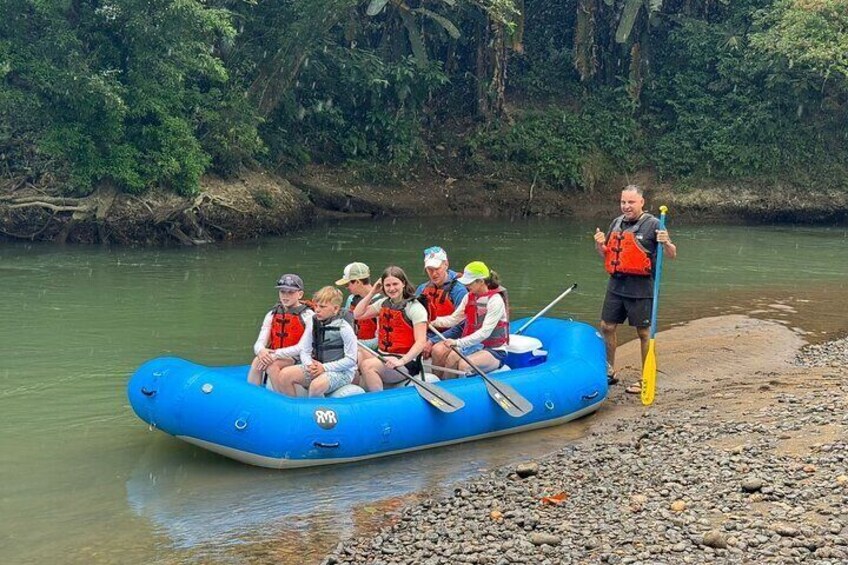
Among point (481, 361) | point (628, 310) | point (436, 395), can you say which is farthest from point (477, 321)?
point (628, 310)

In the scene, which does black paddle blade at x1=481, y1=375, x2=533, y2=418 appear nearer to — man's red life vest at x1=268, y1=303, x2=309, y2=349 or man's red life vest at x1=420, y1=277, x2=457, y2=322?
man's red life vest at x1=420, y1=277, x2=457, y2=322

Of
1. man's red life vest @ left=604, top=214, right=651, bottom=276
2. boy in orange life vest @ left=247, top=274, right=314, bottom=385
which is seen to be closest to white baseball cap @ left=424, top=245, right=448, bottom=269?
boy in orange life vest @ left=247, top=274, right=314, bottom=385

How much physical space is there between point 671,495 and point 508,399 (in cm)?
179

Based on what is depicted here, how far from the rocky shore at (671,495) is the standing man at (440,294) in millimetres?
1287

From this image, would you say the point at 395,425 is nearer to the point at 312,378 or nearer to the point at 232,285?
the point at 312,378

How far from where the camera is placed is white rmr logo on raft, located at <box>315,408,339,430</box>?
5.96 meters

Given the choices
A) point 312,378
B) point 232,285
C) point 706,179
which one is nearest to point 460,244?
point 232,285

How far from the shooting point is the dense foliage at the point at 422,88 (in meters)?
14.9

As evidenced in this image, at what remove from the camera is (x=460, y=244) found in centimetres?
1688

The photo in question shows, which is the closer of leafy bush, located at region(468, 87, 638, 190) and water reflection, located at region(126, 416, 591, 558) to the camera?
water reflection, located at region(126, 416, 591, 558)

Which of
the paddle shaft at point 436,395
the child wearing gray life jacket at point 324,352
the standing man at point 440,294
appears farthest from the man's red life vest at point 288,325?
the standing man at point 440,294

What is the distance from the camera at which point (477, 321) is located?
22.9ft

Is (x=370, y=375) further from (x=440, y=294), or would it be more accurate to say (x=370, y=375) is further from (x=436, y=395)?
(x=440, y=294)

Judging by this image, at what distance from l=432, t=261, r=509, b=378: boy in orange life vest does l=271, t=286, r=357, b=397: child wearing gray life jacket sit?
2.87ft
